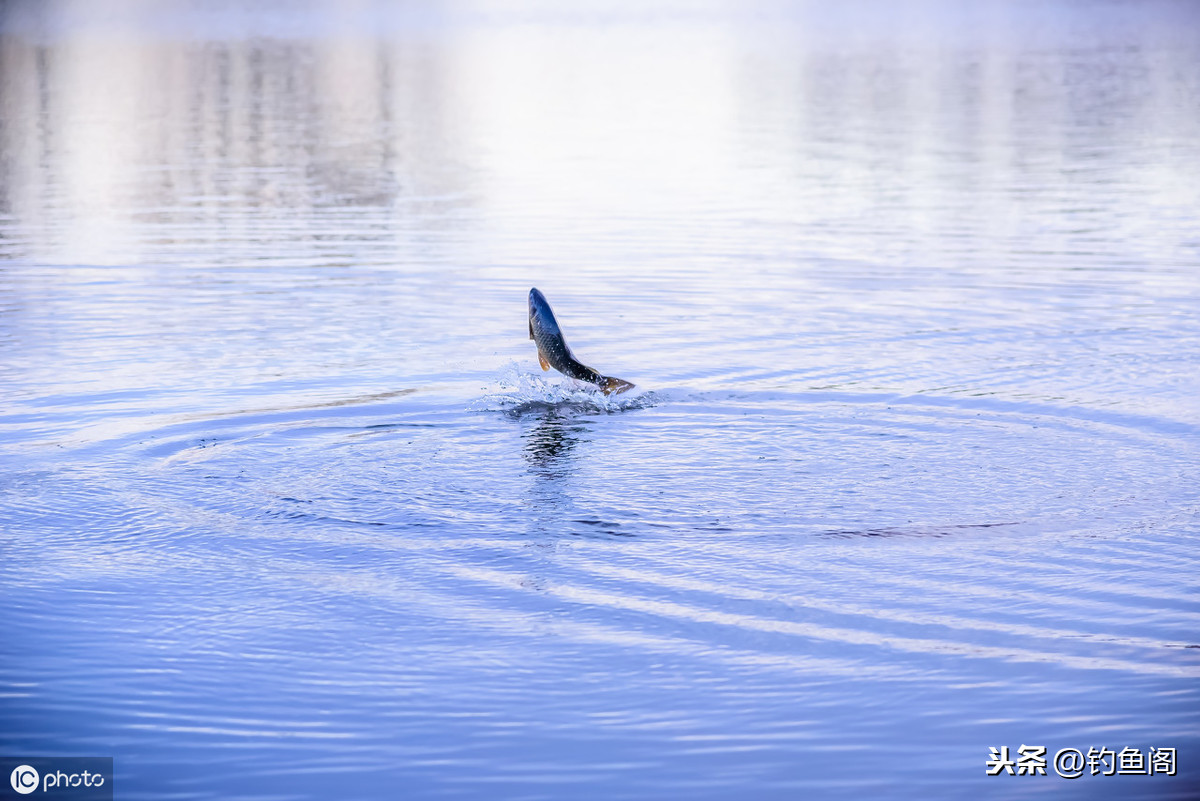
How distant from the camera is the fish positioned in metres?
12.7

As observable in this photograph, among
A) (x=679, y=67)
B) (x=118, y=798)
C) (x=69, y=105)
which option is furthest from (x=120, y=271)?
(x=679, y=67)

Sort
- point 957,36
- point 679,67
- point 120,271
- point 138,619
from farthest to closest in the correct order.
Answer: point 957,36, point 679,67, point 120,271, point 138,619

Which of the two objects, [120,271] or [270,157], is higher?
[270,157]

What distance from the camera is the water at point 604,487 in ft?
23.4

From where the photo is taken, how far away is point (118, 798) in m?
6.70

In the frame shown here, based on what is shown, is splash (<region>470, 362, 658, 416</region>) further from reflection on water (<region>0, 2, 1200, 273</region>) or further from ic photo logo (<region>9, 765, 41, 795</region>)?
reflection on water (<region>0, 2, 1200, 273</region>)

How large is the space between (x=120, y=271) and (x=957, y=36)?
9399cm

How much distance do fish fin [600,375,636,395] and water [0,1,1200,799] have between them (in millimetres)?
151

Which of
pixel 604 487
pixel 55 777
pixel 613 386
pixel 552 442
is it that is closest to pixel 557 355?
pixel 613 386

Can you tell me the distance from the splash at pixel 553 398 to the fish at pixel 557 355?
148mm

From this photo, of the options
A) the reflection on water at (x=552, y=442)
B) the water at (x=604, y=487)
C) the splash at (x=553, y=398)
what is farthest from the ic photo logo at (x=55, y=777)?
the splash at (x=553, y=398)

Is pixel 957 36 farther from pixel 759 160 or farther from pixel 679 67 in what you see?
pixel 759 160

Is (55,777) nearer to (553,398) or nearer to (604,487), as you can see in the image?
(604,487)

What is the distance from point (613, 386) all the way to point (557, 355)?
0.56 metres
